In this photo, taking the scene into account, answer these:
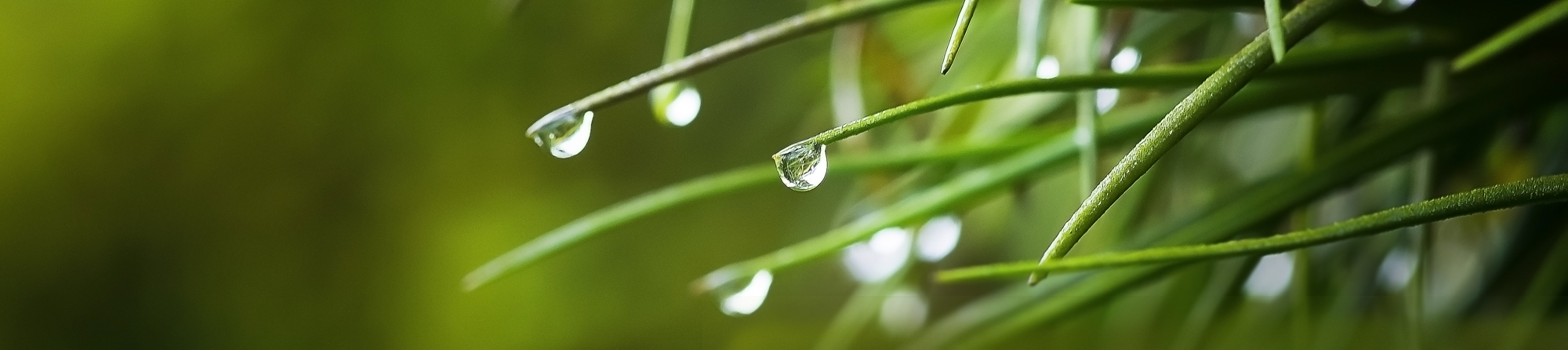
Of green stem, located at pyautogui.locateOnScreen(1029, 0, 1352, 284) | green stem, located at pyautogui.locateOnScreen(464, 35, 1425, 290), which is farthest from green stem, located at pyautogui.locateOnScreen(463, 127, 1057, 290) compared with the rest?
green stem, located at pyautogui.locateOnScreen(1029, 0, 1352, 284)

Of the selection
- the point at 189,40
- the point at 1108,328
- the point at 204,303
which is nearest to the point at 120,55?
the point at 189,40

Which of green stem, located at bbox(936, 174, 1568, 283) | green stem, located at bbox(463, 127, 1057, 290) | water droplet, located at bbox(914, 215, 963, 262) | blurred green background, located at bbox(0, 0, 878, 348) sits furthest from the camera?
blurred green background, located at bbox(0, 0, 878, 348)

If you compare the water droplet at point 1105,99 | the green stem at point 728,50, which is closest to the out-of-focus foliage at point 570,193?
the water droplet at point 1105,99

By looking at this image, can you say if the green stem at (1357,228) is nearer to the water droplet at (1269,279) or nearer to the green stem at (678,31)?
the green stem at (678,31)

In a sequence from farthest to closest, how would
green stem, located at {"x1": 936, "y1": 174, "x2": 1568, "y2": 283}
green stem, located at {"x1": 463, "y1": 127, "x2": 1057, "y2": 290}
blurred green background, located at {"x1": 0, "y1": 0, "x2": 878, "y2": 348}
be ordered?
blurred green background, located at {"x1": 0, "y1": 0, "x2": 878, "y2": 348} → green stem, located at {"x1": 463, "y1": 127, "x2": 1057, "y2": 290} → green stem, located at {"x1": 936, "y1": 174, "x2": 1568, "y2": 283}

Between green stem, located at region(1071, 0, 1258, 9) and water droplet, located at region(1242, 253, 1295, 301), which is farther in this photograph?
water droplet, located at region(1242, 253, 1295, 301)

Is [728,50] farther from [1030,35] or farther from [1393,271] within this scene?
[1393,271]

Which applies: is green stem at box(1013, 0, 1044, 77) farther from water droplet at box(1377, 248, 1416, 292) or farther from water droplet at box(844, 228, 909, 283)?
water droplet at box(1377, 248, 1416, 292)
